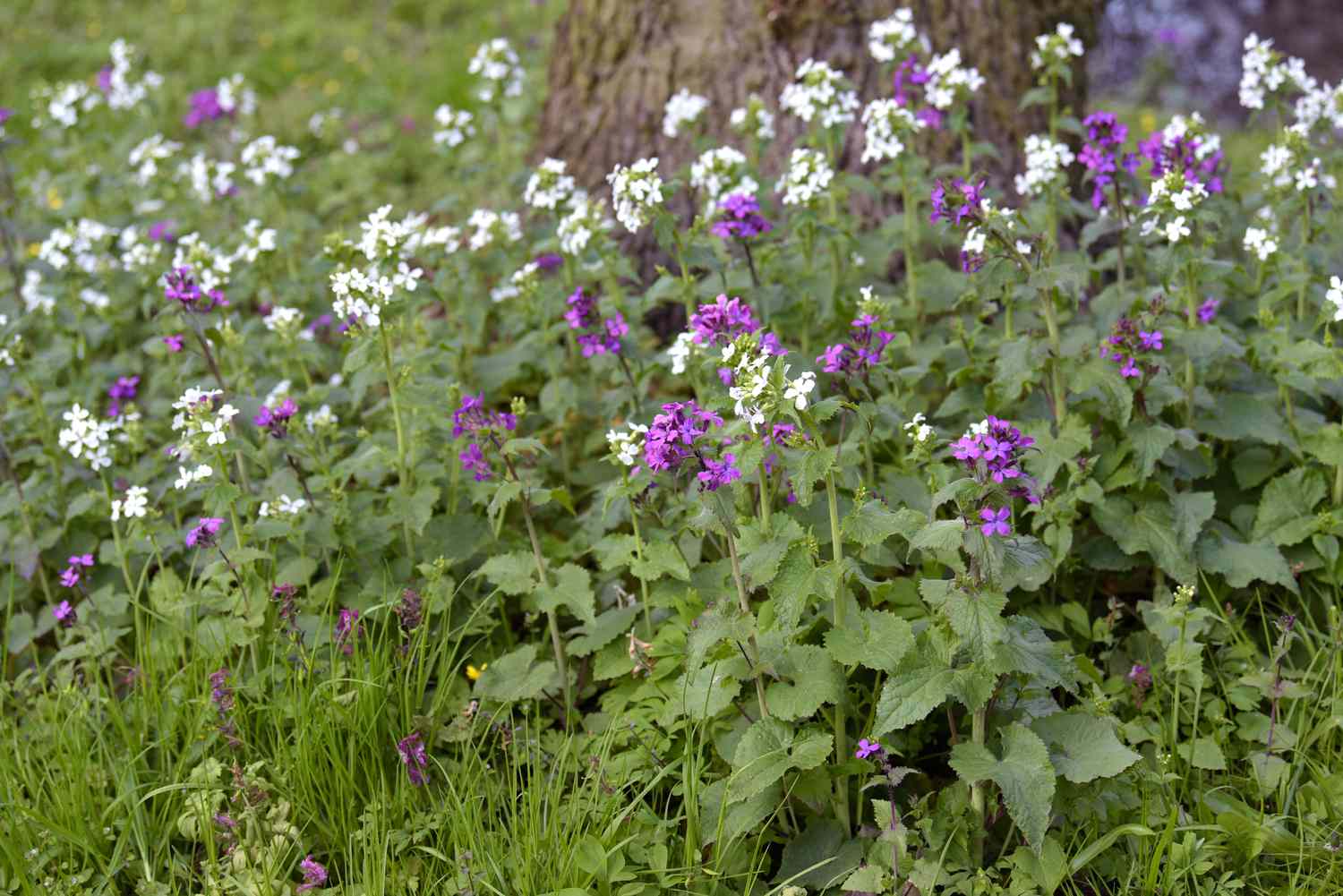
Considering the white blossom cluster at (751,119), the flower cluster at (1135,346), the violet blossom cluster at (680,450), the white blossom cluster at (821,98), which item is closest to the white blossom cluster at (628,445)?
the violet blossom cluster at (680,450)

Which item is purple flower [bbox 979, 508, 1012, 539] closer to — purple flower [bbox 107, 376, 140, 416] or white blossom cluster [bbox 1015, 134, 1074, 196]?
white blossom cluster [bbox 1015, 134, 1074, 196]

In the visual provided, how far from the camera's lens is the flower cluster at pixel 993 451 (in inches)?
83.7

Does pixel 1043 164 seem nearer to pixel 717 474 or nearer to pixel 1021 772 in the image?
pixel 717 474

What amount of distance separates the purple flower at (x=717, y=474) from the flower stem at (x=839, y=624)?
0.18m

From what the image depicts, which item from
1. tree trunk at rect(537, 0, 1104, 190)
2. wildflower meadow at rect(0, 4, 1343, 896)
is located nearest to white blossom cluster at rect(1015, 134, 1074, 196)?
wildflower meadow at rect(0, 4, 1343, 896)

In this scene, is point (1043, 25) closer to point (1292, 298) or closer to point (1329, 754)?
point (1292, 298)

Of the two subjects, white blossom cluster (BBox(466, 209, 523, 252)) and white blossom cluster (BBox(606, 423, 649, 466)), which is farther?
white blossom cluster (BBox(466, 209, 523, 252))

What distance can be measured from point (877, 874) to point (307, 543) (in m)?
1.65

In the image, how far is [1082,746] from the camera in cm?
238

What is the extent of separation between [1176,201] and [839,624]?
135cm

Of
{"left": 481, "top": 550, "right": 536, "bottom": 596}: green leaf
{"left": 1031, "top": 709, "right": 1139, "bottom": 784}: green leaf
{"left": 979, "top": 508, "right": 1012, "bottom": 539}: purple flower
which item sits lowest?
{"left": 1031, "top": 709, "right": 1139, "bottom": 784}: green leaf

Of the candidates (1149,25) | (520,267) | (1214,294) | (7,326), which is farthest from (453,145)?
(1149,25)

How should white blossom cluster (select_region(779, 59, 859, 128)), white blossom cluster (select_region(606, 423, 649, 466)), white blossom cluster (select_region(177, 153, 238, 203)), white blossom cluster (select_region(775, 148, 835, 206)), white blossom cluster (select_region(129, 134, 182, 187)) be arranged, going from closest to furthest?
white blossom cluster (select_region(606, 423, 649, 466)) < white blossom cluster (select_region(775, 148, 835, 206)) < white blossom cluster (select_region(779, 59, 859, 128)) < white blossom cluster (select_region(177, 153, 238, 203)) < white blossom cluster (select_region(129, 134, 182, 187))

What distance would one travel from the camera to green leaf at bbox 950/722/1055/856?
2.21 m
